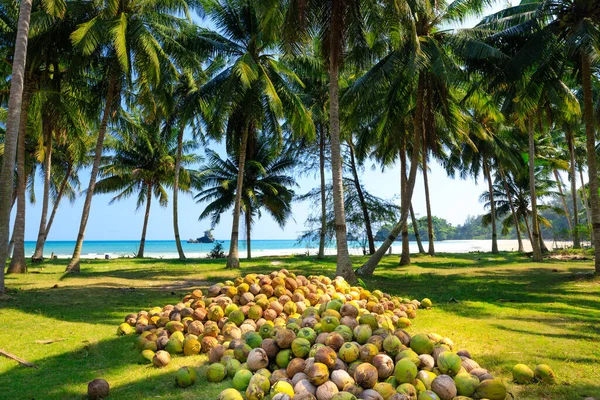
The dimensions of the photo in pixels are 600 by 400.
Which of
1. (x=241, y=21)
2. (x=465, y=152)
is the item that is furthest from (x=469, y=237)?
(x=241, y=21)

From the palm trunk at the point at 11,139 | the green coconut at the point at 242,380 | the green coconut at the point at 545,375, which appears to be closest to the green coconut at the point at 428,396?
the green coconut at the point at 545,375

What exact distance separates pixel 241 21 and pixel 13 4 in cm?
743

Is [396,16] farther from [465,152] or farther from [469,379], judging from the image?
[465,152]

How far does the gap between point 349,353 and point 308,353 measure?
0.37 meters

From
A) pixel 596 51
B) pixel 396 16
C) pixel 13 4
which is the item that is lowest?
pixel 596 51

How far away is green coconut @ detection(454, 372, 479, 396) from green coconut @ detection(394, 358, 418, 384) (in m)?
0.33

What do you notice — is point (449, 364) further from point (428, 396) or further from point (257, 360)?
point (257, 360)

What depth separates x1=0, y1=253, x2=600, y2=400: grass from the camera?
3285 millimetres

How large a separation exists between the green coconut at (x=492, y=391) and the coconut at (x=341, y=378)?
94cm

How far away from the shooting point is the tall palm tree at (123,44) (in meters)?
11.6

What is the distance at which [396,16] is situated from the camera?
31.3 ft

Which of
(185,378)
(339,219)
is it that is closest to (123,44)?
(339,219)

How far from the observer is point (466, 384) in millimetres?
2807

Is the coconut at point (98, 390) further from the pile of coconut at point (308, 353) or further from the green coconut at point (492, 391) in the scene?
the green coconut at point (492, 391)
